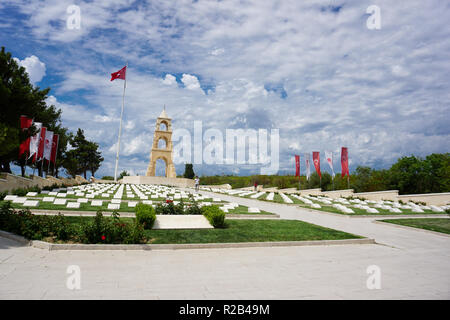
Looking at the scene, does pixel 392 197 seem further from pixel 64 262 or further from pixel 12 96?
pixel 12 96

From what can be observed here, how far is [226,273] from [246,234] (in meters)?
4.17

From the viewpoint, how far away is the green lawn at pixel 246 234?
9.09m

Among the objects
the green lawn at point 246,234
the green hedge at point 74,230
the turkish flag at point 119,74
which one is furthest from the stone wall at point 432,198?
the turkish flag at point 119,74

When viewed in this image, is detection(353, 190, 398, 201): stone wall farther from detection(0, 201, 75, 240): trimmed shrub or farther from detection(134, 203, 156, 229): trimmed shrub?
detection(0, 201, 75, 240): trimmed shrub

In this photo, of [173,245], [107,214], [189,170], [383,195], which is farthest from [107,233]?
[189,170]

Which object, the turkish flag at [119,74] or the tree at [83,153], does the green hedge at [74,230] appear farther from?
the tree at [83,153]

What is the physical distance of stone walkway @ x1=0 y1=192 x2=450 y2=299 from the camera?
4.75 m

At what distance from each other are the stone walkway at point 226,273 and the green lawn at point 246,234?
757 mm

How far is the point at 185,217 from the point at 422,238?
9345 millimetres

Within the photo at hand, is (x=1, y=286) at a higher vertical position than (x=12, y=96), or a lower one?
lower

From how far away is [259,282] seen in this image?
5.45 metres

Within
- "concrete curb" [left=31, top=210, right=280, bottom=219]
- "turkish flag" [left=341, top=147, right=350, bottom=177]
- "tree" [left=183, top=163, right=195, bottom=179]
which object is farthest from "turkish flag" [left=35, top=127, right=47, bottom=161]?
"tree" [left=183, top=163, right=195, bottom=179]

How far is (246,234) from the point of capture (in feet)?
33.2
